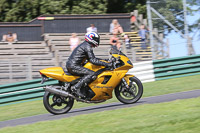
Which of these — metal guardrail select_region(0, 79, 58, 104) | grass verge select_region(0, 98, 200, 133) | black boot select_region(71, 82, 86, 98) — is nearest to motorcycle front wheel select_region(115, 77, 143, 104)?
black boot select_region(71, 82, 86, 98)

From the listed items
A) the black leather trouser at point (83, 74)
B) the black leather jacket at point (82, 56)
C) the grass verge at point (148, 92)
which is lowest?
the grass verge at point (148, 92)

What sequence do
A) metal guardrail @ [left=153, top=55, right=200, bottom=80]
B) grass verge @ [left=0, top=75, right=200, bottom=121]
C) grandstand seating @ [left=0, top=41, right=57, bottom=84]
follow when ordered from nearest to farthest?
Result: grass verge @ [left=0, top=75, right=200, bottom=121]
grandstand seating @ [left=0, top=41, right=57, bottom=84]
metal guardrail @ [left=153, top=55, right=200, bottom=80]

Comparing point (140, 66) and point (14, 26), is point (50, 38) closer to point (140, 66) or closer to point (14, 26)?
point (14, 26)

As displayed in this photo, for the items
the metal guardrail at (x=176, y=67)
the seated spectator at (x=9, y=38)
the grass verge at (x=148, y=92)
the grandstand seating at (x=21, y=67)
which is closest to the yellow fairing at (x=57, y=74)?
the grass verge at (x=148, y=92)

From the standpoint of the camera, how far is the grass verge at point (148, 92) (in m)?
10.6

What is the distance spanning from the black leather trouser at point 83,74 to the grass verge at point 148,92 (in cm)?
169

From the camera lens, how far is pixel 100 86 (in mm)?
9148

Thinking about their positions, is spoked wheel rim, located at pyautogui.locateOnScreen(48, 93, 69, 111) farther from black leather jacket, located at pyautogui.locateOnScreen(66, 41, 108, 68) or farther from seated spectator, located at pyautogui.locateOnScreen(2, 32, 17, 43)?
seated spectator, located at pyautogui.locateOnScreen(2, 32, 17, 43)

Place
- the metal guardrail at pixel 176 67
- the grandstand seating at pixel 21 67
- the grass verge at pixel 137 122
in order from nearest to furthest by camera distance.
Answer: the grass verge at pixel 137 122 → the grandstand seating at pixel 21 67 → the metal guardrail at pixel 176 67

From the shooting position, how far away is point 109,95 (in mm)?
9258

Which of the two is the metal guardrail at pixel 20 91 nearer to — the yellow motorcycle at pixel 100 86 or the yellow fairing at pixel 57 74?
the yellow motorcycle at pixel 100 86

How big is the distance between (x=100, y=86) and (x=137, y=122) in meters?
2.59

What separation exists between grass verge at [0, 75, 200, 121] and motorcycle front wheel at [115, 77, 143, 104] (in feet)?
5.33

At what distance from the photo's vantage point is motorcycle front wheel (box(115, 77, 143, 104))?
9250 mm
